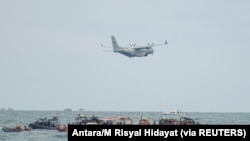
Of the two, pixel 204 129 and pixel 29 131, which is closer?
pixel 204 129

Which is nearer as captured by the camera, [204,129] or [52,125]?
[204,129]

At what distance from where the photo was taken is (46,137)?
258 ft

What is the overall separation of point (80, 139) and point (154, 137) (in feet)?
8.19

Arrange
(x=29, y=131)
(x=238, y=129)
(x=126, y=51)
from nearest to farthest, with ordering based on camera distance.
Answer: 1. (x=238, y=129)
2. (x=29, y=131)
3. (x=126, y=51)

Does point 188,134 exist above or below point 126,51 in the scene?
below

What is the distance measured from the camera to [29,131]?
91250mm

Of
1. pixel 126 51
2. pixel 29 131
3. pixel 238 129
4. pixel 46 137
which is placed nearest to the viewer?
pixel 238 129

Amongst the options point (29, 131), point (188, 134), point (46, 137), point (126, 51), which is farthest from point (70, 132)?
point (126, 51)

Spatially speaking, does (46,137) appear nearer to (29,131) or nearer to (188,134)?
(29,131)

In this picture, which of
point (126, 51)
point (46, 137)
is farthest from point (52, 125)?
point (126, 51)

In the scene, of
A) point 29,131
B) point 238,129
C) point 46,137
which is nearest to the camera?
point 238,129

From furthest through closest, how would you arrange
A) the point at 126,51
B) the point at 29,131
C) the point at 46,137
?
the point at 126,51
the point at 29,131
the point at 46,137

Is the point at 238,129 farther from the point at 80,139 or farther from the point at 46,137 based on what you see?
the point at 46,137

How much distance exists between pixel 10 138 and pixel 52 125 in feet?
46.6
